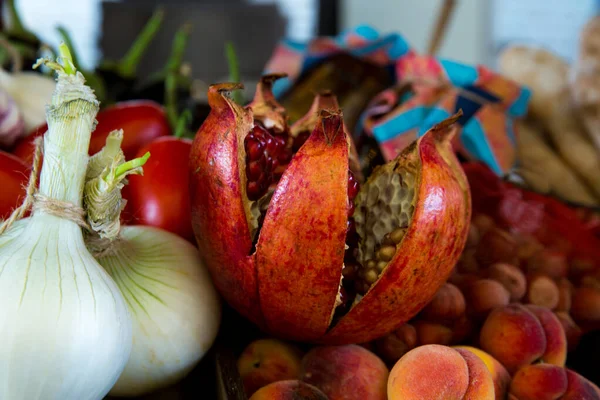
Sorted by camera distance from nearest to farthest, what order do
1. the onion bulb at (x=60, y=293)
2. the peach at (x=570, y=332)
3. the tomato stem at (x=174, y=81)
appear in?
the onion bulb at (x=60, y=293) < the peach at (x=570, y=332) < the tomato stem at (x=174, y=81)

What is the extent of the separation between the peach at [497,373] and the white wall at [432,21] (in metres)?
2.30

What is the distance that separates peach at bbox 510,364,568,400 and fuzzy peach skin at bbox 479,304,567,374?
0.07 ft

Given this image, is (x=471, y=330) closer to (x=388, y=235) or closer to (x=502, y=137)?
(x=388, y=235)

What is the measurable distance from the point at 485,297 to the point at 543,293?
9 cm

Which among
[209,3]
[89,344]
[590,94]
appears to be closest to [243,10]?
[209,3]

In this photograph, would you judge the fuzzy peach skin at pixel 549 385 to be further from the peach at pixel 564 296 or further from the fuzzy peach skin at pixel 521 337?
the peach at pixel 564 296

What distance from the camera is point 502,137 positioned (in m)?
0.86

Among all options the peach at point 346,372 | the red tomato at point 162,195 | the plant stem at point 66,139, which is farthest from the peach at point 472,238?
the plant stem at point 66,139

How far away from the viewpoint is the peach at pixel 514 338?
46cm

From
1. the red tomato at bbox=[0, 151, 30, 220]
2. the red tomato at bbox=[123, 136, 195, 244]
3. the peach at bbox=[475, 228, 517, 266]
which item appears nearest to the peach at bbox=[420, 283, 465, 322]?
the peach at bbox=[475, 228, 517, 266]

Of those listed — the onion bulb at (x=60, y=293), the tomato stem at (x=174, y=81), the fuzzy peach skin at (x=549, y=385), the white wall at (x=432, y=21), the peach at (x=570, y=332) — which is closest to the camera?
the onion bulb at (x=60, y=293)

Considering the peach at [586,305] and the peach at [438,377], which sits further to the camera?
the peach at [586,305]

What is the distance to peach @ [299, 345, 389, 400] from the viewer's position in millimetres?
422

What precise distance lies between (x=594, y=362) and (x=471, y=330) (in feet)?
0.40
